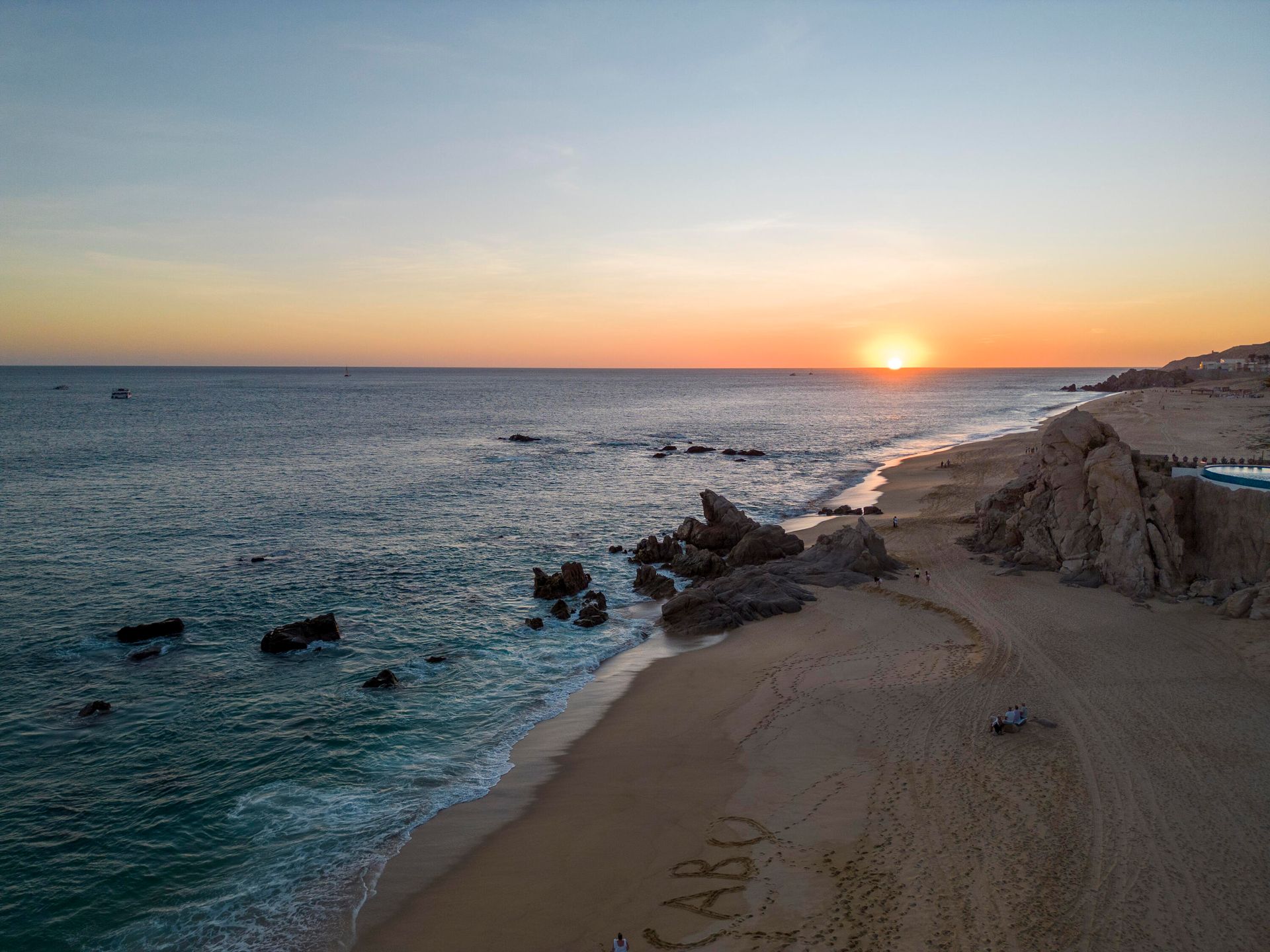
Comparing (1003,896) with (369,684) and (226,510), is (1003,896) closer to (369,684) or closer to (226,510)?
(369,684)

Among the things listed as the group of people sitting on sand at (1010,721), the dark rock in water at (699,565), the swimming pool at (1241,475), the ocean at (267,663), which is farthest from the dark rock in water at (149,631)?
the swimming pool at (1241,475)

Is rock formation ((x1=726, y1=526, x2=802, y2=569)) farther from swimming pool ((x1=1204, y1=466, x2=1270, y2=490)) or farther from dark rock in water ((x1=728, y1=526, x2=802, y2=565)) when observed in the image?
swimming pool ((x1=1204, y1=466, x2=1270, y2=490))

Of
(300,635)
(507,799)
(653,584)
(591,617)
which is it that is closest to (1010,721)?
(507,799)

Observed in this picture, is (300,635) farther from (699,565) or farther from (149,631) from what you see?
(699,565)

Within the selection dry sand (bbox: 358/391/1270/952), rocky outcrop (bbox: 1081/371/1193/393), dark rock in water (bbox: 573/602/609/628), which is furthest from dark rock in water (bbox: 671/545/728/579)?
rocky outcrop (bbox: 1081/371/1193/393)

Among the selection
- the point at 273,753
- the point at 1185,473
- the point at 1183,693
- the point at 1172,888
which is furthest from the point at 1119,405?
the point at 273,753

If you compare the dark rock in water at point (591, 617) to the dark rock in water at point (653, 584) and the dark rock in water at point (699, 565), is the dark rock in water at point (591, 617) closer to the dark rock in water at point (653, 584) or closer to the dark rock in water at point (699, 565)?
the dark rock in water at point (653, 584)
